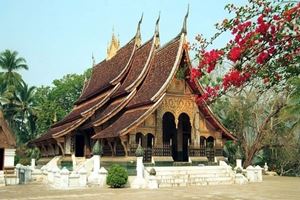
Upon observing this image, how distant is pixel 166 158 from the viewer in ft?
57.1

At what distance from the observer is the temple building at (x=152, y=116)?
17766 millimetres

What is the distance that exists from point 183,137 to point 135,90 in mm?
3499

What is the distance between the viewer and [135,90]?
1984cm

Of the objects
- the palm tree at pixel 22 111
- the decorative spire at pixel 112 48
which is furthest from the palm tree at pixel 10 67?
the decorative spire at pixel 112 48

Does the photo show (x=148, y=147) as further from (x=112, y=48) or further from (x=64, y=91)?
(x=64, y=91)

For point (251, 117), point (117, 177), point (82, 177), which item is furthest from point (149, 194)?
point (251, 117)

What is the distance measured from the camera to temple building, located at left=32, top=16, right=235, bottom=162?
58.3ft

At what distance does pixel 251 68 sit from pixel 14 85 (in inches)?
1491

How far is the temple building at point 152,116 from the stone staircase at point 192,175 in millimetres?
1123

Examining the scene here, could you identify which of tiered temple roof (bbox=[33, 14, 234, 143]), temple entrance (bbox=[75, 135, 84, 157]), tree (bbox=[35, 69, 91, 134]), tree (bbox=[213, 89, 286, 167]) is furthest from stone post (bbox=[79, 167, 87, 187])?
tree (bbox=[35, 69, 91, 134])

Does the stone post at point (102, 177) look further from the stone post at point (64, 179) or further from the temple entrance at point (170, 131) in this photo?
the temple entrance at point (170, 131)

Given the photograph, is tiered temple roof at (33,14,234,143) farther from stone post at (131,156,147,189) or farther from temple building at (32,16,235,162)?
stone post at (131,156,147,189)

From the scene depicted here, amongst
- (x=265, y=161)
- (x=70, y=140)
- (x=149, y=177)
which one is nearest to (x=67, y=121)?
(x=70, y=140)

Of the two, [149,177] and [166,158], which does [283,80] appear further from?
[166,158]
